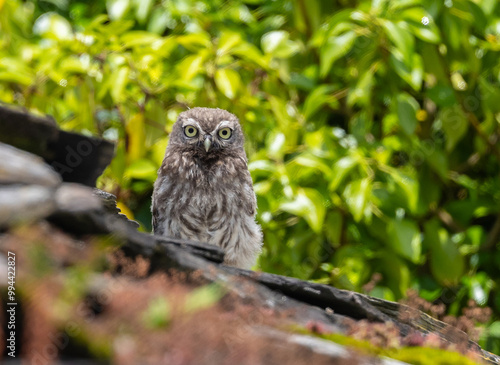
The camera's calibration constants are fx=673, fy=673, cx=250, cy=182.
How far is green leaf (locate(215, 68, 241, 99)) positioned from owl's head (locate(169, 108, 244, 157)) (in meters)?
0.41

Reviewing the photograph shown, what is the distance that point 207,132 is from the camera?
4.37m

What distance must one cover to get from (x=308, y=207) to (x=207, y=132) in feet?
3.13

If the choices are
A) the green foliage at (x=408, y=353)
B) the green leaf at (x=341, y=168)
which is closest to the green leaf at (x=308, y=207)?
the green leaf at (x=341, y=168)

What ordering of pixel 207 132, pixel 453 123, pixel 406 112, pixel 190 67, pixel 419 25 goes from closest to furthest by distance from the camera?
pixel 207 132 < pixel 190 67 < pixel 419 25 < pixel 406 112 < pixel 453 123

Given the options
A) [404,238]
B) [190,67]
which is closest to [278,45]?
[190,67]

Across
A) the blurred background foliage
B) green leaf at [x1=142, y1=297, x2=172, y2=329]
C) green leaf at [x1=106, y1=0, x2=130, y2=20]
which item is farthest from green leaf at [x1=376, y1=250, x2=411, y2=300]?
green leaf at [x1=142, y1=297, x2=172, y2=329]

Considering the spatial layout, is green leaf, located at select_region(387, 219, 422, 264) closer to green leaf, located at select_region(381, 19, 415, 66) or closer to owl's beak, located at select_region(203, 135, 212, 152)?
green leaf, located at select_region(381, 19, 415, 66)

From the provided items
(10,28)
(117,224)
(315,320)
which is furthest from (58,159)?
(10,28)

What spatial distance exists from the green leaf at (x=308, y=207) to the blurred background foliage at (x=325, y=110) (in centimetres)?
1

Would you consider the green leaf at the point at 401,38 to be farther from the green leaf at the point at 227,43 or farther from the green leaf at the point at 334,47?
the green leaf at the point at 227,43

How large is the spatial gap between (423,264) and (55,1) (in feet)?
14.4

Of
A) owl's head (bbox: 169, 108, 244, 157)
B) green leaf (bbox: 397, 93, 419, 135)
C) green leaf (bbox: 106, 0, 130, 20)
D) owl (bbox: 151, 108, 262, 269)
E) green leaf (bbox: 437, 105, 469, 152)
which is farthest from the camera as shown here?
green leaf (bbox: 106, 0, 130, 20)

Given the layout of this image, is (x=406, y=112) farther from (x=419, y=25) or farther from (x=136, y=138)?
(x=136, y=138)

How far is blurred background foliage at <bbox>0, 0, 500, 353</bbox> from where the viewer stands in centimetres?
498
